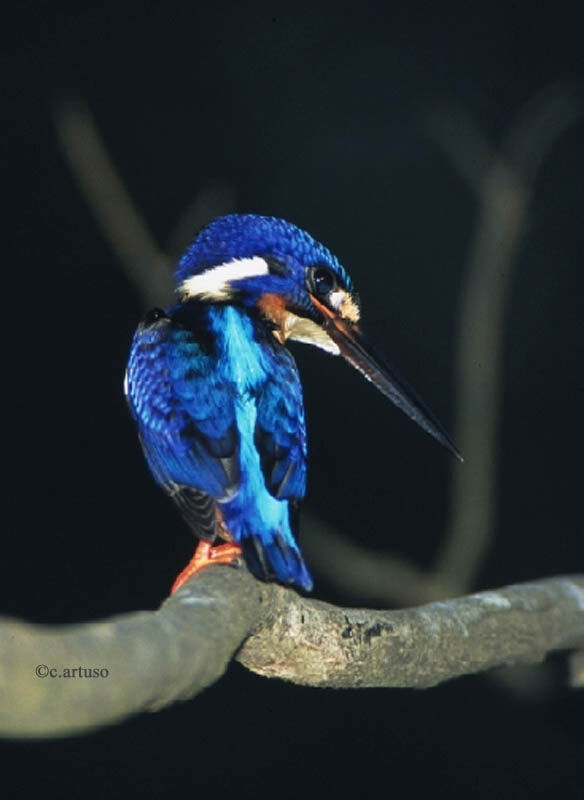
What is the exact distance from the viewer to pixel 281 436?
163cm

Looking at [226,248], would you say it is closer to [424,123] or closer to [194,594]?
[194,594]

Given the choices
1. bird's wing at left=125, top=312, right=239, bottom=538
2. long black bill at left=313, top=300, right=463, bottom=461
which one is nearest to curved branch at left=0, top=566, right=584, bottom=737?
bird's wing at left=125, top=312, right=239, bottom=538

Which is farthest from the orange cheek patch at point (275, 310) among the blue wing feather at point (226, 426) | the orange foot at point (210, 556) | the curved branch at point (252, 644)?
the curved branch at point (252, 644)

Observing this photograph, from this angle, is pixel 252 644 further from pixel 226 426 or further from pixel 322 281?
pixel 322 281

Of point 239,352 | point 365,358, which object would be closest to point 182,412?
point 239,352

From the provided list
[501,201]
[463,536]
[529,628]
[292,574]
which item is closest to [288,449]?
[292,574]

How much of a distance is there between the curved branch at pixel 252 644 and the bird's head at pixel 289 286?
15.4 inches

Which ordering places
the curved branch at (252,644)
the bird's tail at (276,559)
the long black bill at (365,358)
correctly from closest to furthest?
the curved branch at (252,644)
the bird's tail at (276,559)
the long black bill at (365,358)

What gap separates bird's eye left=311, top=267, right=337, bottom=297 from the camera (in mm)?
1931

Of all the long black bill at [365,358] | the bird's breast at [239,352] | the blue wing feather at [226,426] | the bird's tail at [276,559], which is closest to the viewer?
the bird's tail at [276,559]

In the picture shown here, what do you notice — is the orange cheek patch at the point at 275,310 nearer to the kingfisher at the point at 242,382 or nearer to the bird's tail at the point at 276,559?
the kingfisher at the point at 242,382

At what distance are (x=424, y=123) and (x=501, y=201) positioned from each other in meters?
0.37

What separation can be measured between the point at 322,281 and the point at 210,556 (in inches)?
24.1

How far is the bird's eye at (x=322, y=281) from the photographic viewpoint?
193 centimetres
